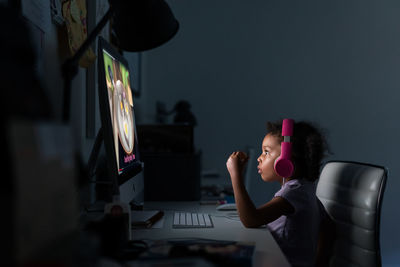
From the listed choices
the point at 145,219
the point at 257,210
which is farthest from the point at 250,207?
the point at 145,219

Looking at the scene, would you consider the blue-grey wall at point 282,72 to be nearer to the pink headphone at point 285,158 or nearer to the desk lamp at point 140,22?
the pink headphone at point 285,158

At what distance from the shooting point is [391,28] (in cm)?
358

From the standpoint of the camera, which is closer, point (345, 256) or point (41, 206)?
point (41, 206)

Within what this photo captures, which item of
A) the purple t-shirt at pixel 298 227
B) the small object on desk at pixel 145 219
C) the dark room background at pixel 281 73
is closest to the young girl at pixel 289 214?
the purple t-shirt at pixel 298 227

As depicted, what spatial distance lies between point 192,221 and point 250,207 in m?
0.18

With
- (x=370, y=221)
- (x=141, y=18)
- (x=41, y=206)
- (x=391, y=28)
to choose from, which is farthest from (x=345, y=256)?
(x=391, y=28)

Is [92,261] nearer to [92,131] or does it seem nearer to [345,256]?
[345,256]

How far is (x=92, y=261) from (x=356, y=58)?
357cm

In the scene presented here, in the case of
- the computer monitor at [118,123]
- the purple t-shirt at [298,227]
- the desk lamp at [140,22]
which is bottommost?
the purple t-shirt at [298,227]

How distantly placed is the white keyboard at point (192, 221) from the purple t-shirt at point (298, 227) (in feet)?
0.73

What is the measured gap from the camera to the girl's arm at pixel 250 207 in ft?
3.84

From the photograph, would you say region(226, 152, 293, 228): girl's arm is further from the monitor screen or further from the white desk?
the monitor screen

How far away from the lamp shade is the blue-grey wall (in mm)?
2451

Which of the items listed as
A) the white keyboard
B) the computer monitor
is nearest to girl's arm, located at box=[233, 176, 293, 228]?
the white keyboard
